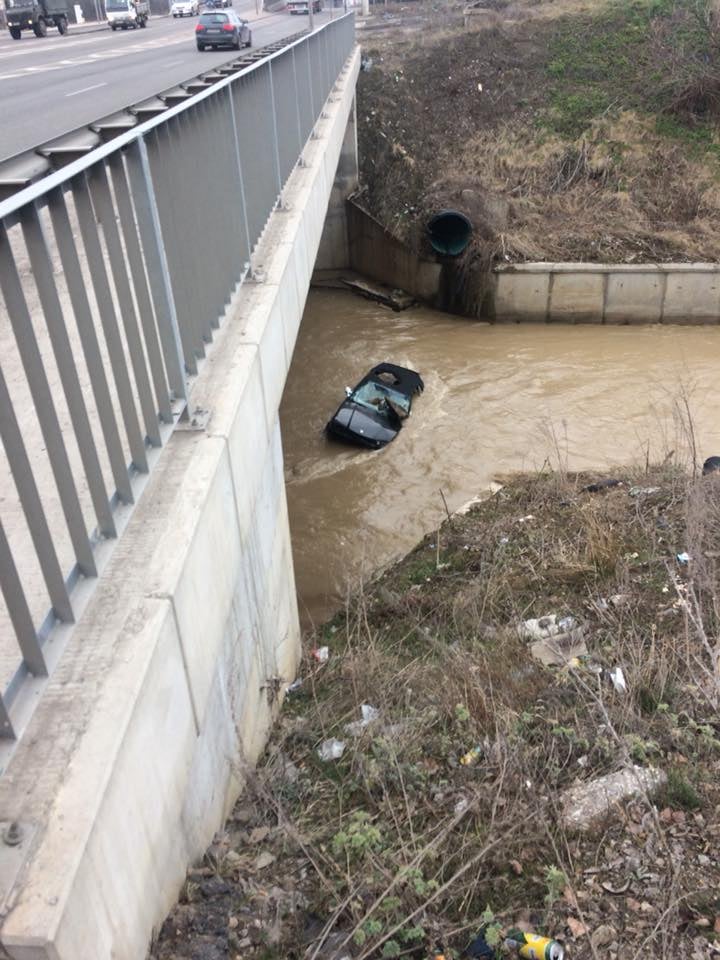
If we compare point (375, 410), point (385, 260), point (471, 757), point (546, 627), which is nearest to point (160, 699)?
point (471, 757)

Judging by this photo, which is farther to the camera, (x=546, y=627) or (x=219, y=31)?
(x=219, y=31)

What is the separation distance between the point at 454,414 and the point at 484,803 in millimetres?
11560

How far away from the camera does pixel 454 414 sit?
15094mm

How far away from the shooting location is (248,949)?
3156mm

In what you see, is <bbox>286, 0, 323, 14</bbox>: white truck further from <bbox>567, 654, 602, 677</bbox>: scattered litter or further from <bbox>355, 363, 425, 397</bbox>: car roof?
<bbox>567, 654, 602, 677</bbox>: scattered litter

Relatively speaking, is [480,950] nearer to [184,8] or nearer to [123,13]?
[123,13]

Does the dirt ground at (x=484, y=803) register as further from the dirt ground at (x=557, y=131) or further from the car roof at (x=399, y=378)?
the dirt ground at (x=557, y=131)

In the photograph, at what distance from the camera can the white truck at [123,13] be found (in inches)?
1561

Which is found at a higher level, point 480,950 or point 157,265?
point 157,265

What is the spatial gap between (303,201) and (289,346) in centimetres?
234

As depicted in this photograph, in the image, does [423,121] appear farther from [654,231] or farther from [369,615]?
[369,615]

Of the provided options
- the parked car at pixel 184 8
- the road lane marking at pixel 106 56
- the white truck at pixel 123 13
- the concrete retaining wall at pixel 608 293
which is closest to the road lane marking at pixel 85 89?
the road lane marking at pixel 106 56

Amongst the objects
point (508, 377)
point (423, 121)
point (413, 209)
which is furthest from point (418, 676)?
point (423, 121)

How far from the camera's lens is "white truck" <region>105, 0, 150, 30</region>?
130 feet
